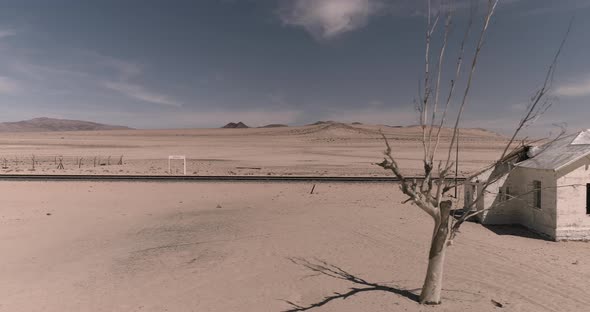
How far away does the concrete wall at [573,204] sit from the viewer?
1340cm

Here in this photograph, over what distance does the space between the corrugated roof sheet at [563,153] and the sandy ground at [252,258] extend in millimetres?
2830

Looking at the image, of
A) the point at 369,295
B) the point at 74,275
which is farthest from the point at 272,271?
the point at 74,275

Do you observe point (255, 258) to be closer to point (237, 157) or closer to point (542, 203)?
point (542, 203)

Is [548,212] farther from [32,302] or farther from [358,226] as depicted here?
[32,302]

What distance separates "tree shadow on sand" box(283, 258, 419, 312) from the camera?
28.0 ft

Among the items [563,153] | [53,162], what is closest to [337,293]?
[563,153]

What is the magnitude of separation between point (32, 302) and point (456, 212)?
55.7ft

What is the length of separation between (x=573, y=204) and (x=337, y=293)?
10.2m

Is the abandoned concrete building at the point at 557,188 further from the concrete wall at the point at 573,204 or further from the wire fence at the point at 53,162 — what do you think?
the wire fence at the point at 53,162

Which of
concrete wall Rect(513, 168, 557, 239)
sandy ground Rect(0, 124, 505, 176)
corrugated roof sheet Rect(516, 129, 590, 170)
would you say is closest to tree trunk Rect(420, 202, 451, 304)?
concrete wall Rect(513, 168, 557, 239)

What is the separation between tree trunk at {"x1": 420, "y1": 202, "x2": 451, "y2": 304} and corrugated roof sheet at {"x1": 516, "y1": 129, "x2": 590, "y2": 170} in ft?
25.1

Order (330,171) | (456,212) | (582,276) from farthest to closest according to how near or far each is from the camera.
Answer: (330,171)
(456,212)
(582,276)

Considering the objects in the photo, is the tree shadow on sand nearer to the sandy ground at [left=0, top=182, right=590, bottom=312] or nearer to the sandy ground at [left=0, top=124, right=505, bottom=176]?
the sandy ground at [left=0, top=182, right=590, bottom=312]

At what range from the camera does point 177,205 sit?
20547mm
